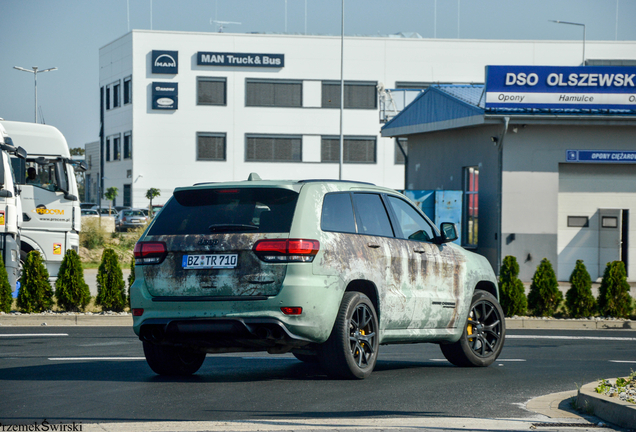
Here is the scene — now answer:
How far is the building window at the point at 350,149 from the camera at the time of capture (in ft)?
213

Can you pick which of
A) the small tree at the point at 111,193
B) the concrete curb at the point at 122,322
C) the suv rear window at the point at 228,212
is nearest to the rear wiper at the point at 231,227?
the suv rear window at the point at 228,212

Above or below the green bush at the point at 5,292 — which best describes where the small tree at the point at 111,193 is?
above

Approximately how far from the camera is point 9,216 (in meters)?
16.1

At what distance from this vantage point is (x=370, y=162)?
65500 mm

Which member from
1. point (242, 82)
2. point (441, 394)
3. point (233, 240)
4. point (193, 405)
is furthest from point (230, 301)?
point (242, 82)

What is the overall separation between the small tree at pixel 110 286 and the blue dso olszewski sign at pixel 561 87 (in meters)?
11.7

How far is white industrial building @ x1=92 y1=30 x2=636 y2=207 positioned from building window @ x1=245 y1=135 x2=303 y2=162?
0.07 metres

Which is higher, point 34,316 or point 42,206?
point 42,206

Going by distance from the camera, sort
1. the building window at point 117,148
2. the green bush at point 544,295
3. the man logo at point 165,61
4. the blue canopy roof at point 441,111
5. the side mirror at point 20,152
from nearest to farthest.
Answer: the green bush at point 544,295
the side mirror at point 20,152
the blue canopy roof at point 441,111
the man logo at point 165,61
the building window at point 117,148

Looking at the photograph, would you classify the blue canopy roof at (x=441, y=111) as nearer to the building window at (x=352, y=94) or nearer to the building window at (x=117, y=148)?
the building window at (x=352, y=94)

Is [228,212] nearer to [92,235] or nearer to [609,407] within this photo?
[609,407]

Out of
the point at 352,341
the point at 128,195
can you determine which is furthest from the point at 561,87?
the point at 128,195

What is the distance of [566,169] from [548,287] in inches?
345

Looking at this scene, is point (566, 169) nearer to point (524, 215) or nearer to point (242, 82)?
point (524, 215)
